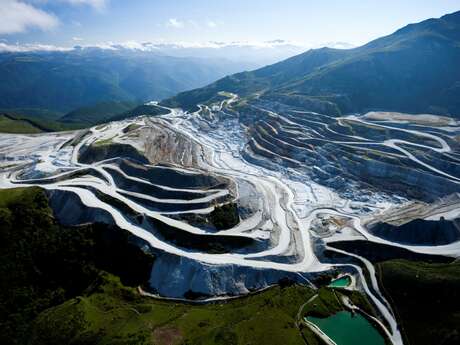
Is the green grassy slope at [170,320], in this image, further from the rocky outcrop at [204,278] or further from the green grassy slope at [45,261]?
the green grassy slope at [45,261]

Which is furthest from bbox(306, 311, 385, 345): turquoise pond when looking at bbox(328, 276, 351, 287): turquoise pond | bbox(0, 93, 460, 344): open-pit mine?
bbox(328, 276, 351, 287): turquoise pond

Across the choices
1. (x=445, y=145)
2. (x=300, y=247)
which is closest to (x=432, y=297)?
(x=300, y=247)

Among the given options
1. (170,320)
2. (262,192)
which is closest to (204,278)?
(170,320)

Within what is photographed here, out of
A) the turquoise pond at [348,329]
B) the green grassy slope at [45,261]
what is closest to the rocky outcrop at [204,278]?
the green grassy slope at [45,261]

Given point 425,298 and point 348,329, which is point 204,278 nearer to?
point 348,329

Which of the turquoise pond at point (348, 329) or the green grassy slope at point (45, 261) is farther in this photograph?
the green grassy slope at point (45, 261)

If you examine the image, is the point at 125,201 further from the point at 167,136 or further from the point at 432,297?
the point at 167,136
